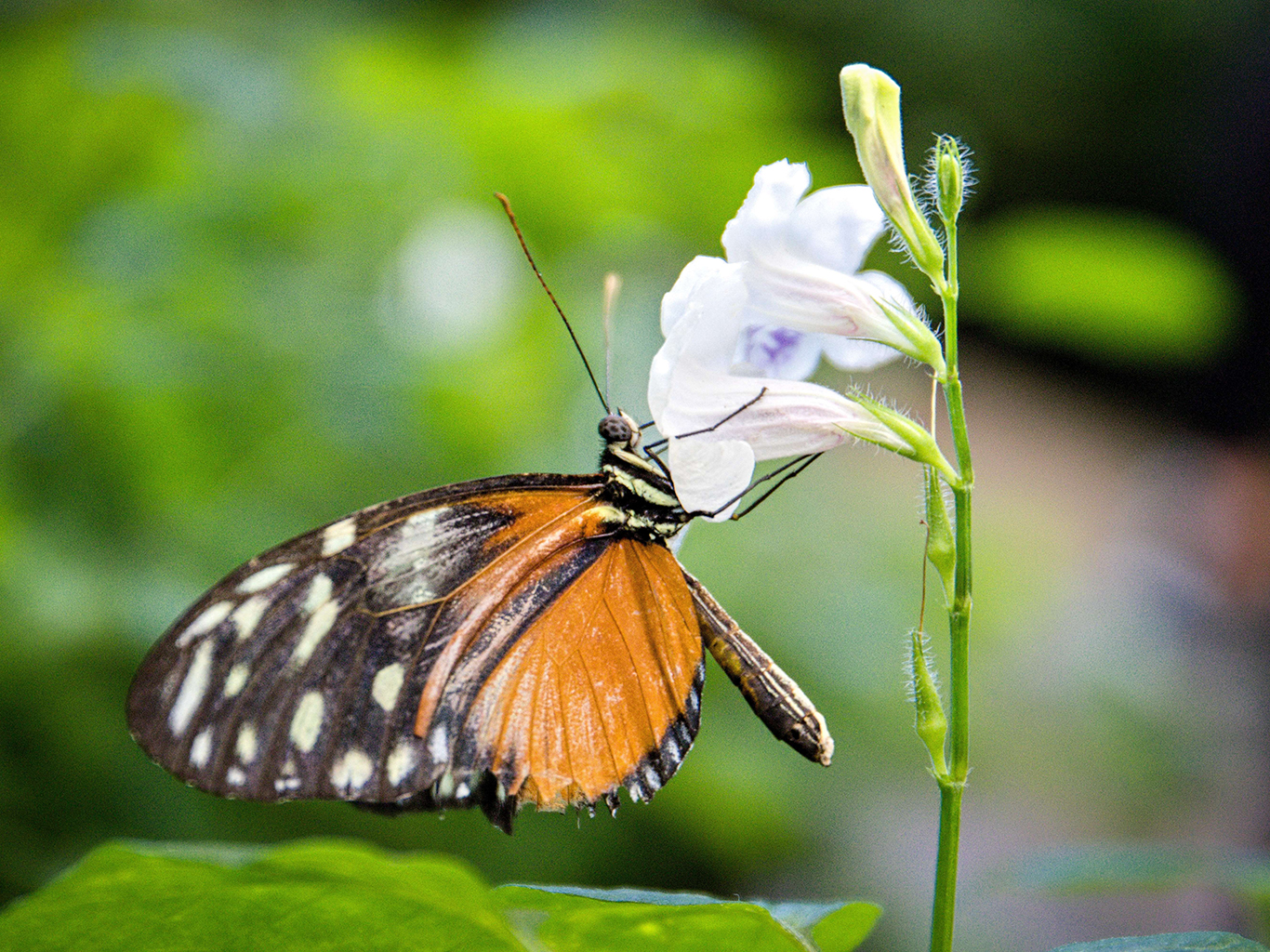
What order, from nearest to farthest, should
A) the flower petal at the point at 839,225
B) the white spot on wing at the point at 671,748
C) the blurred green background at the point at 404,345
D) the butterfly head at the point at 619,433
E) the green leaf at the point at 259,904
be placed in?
the green leaf at the point at 259,904 → the flower petal at the point at 839,225 → the white spot on wing at the point at 671,748 → the butterfly head at the point at 619,433 → the blurred green background at the point at 404,345

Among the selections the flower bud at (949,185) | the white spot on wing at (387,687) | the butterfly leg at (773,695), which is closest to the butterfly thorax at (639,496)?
the butterfly leg at (773,695)

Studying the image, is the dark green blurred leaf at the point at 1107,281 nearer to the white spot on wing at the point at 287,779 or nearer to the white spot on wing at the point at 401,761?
the white spot on wing at the point at 401,761

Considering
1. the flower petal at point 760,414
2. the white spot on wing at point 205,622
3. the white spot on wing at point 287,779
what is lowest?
the white spot on wing at point 287,779

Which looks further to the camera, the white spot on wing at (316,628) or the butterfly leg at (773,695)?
the white spot on wing at (316,628)

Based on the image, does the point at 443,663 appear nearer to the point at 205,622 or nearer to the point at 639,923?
the point at 205,622

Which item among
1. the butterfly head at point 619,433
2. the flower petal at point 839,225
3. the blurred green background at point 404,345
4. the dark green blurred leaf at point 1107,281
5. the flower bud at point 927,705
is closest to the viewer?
the flower bud at point 927,705
